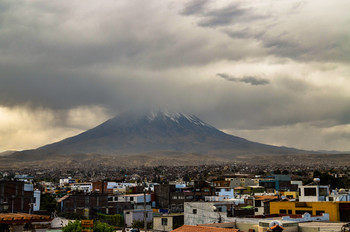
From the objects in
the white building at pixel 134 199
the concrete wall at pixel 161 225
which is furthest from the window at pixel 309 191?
the white building at pixel 134 199

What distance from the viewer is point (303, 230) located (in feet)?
111

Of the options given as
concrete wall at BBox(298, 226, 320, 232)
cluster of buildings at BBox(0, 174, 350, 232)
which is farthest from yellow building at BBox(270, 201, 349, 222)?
concrete wall at BBox(298, 226, 320, 232)

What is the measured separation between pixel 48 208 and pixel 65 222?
2826cm

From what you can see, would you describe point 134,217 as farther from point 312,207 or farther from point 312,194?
point 312,207

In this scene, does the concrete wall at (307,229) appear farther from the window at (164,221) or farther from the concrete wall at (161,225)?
the window at (164,221)

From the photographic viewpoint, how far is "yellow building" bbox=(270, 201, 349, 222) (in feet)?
167

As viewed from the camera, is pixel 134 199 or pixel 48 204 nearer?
pixel 48 204

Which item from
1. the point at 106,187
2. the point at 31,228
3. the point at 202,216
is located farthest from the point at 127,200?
the point at 31,228

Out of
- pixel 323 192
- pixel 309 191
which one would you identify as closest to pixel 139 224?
pixel 309 191

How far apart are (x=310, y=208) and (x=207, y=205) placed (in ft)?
39.4

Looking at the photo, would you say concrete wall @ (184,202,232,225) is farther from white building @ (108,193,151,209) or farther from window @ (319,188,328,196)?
white building @ (108,193,151,209)

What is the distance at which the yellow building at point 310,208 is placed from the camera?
5103cm

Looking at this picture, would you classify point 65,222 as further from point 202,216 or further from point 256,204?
point 256,204

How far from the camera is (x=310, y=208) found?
54.2 metres
